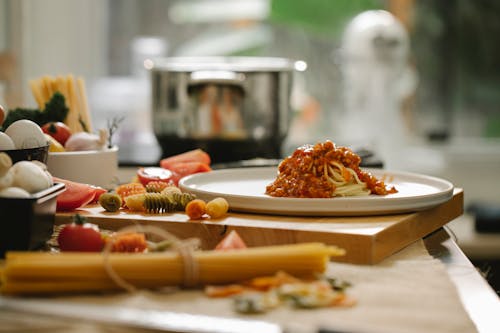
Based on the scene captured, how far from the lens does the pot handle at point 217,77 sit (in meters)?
2.32

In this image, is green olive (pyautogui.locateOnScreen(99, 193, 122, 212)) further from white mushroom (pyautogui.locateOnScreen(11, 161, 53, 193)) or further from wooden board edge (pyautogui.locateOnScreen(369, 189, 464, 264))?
wooden board edge (pyautogui.locateOnScreen(369, 189, 464, 264))

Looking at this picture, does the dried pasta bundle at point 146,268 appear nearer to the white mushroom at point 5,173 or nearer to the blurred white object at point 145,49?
the white mushroom at point 5,173

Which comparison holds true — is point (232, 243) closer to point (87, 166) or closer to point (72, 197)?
point (72, 197)

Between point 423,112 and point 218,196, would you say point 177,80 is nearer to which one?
point 218,196

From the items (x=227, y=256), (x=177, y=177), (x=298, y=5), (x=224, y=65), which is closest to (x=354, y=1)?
(x=298, y=5)

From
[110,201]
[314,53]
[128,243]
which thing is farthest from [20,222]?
[314,53]

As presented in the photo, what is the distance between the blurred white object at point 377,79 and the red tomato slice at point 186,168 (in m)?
1.81

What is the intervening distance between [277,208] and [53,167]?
1.53 ft

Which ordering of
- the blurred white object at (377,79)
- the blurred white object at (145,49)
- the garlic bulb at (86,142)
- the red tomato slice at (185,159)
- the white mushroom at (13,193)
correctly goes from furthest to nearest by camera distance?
the blurred white object at (145,49) → the blurred white object at (377,79) → the red tomato slice at (185,159) → the garlic bulb at (86,142) → the white mushroom at (13,193)

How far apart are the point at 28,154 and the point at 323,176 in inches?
17.8

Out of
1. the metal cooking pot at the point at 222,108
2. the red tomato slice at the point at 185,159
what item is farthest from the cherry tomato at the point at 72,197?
the metal cooking pot at the point at 222,108

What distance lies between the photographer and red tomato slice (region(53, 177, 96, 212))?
1336mm

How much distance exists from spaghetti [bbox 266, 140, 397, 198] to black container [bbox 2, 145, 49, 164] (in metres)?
0.37

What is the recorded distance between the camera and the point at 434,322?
0.88 metres
